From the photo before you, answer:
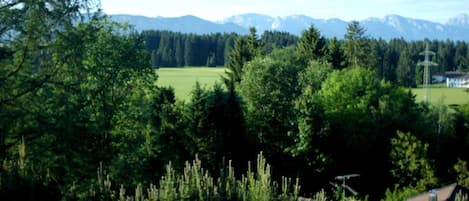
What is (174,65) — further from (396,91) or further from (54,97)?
(54,97)

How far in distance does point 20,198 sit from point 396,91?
28821mm

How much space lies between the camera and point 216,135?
23.4 metres

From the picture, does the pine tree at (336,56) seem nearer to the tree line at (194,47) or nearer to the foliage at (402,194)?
the foliage at (402,194)

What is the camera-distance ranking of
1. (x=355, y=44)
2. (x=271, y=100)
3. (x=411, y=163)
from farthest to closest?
(x=355, y=44) < (x=271, y=100) < (x=411, y=163)

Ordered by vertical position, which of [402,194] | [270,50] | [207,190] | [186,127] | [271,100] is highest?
[270,50]

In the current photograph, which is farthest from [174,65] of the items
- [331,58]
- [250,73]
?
[250,73]

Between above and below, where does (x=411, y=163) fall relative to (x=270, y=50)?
below

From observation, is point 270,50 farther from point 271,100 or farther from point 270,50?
point 271,100

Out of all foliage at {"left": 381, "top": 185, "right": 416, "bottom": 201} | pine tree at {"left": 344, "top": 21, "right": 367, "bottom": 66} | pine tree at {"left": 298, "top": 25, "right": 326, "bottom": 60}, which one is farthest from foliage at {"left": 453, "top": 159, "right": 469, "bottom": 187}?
pine tree at {"left": 344, "top": 21, "right": 367, "bottom": 66}

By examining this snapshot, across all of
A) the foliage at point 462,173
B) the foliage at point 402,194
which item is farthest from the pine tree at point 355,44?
the foliage at point 402,194

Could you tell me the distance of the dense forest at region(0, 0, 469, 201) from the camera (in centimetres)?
871

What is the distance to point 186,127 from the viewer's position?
22.9 meters

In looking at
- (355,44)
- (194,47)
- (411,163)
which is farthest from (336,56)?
(194,47)

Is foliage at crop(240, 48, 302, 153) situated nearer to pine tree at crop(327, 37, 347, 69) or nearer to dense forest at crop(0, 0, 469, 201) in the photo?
dense forest at crop(0, 0, 469, 201)
